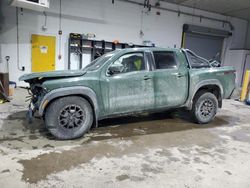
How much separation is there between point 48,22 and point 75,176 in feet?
22.1

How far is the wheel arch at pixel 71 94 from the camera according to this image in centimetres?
321

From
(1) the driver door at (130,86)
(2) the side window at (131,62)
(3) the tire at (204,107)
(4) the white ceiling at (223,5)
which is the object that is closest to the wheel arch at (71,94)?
(1) the driver door at (130,86)

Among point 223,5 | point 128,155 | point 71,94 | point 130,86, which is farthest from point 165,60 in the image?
point 223,5

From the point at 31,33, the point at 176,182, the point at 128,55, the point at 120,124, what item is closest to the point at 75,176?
the point at 176,182

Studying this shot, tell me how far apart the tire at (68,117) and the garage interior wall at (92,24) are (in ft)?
16.2

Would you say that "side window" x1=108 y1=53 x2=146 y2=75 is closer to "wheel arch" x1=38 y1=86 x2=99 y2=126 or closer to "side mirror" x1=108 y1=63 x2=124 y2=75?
"side mirror" x1=108 y1=63 x2=124 y2=75

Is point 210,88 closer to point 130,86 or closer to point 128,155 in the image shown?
point 130,86

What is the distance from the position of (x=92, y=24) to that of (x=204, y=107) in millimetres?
5821

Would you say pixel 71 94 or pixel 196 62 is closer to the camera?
pixel 71 94

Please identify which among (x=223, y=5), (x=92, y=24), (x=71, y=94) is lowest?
(x=71, y=94)

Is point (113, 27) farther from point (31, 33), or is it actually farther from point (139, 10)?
point (31, 33)

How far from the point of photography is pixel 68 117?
11.1 feet

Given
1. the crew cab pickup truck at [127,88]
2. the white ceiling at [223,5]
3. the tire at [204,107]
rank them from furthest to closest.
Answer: the white ceiling at [223,5], the tire at [204,107], the crew cab pickup truck at [127,88]

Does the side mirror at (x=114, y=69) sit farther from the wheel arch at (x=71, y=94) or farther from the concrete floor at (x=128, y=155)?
the concrete floor at (x=128, y=155)
